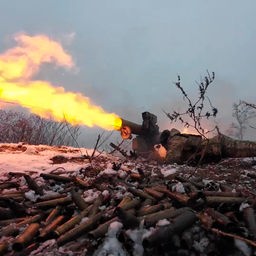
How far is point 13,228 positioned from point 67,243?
0.94m

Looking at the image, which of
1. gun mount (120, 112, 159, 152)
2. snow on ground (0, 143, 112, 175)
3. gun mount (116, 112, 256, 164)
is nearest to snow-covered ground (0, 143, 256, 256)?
snow on ground (0, 143, 112, 175)

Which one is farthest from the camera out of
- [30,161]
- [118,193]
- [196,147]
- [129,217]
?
[196,147]

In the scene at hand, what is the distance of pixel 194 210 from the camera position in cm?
564

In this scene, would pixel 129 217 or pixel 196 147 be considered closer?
pixel 129 217

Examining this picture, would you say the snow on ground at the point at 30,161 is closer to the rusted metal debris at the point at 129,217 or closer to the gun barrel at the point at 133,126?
the rusted metal debris at the point at 129,217

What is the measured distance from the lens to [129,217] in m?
5.14

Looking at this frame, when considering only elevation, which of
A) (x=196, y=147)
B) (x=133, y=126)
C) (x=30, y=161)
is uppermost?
(x=133, y=126)

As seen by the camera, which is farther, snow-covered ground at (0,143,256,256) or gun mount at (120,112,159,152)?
gun mount at (120,112,159,152)

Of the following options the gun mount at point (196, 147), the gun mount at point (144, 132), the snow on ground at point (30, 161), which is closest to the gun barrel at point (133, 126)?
the gun mount at point (144, 132)

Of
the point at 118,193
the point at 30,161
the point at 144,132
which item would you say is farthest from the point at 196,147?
the point at 118,193

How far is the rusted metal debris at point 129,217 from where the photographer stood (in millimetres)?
4918

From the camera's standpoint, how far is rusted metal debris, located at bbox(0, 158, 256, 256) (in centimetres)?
492

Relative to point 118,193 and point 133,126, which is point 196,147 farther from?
point 118,193

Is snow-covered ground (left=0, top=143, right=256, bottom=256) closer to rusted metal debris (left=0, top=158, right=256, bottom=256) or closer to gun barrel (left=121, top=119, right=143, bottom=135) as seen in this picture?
rusted metal debris (left=0, top=158, right=256, bottom=256)
